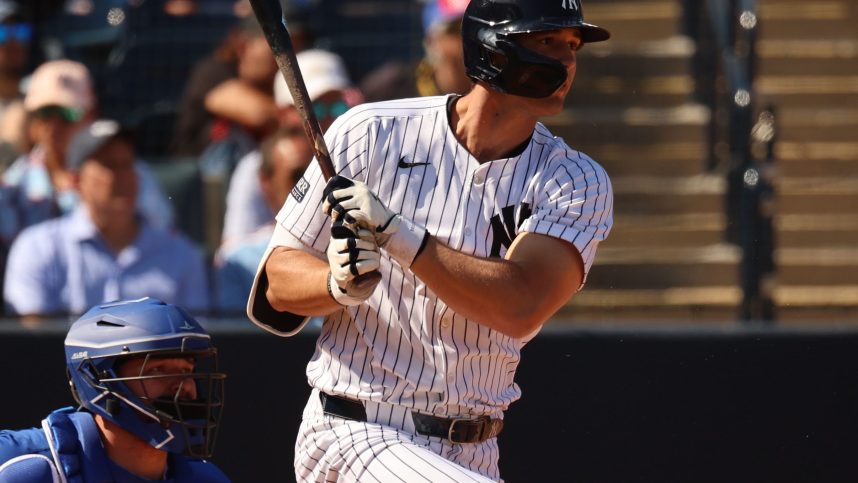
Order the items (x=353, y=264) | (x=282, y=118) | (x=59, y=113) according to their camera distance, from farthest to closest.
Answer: (x=59, y=113) → (x=282, y=118) → (x=353, y=264)

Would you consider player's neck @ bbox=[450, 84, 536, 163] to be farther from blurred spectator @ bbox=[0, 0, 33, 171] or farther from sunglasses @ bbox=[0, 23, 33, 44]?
sunglasses @ bbox=[0, 23, 33, 44]

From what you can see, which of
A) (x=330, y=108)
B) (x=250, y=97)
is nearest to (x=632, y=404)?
(x=330, y=108)

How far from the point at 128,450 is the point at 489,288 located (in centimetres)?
120

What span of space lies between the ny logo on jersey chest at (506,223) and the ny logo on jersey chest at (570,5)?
49cm

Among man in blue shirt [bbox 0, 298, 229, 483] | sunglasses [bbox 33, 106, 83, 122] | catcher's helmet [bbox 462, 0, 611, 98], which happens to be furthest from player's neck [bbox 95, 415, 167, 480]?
sunglasses [bbox 33, 106, 83, 122]

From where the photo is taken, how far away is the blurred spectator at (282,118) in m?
6.20

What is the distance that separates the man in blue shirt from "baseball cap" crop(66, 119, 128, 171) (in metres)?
2.44

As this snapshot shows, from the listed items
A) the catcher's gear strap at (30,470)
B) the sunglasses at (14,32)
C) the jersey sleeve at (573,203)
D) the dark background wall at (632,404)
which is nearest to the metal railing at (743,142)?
the dark background wall at (632,404)

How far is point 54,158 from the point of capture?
660cm

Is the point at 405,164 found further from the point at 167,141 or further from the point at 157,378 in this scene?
the point at 167,141

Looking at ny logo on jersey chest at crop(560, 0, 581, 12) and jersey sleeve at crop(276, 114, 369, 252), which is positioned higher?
ny logo on jersey chest at crop(560, 0, 581, 12)

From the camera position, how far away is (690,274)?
6.69 metres

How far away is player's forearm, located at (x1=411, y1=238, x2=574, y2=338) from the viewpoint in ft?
10.5

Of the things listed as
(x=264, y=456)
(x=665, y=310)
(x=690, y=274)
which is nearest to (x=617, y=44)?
(x=690, y=274)
